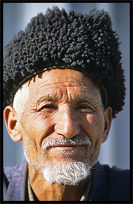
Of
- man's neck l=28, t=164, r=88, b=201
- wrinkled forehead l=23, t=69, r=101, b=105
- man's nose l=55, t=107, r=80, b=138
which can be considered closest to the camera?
man's nose l=55, t=107, r=80, b=138

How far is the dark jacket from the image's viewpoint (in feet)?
6.91

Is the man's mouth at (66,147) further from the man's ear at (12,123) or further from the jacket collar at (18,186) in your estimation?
the jacket collar at (18,186)

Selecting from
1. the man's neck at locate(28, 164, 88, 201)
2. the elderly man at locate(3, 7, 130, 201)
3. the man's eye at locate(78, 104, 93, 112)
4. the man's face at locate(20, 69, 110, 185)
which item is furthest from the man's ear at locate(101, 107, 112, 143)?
the man's neck at locate(28, 164, 88, 201)

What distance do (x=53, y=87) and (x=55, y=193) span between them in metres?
0.72

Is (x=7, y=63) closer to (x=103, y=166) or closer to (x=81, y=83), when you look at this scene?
(x=81, y=83)

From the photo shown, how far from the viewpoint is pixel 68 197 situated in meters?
2.05

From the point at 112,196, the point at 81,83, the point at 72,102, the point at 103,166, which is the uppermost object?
the point at 81,83

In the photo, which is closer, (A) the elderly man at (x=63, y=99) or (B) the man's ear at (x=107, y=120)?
(A) the elderly man at (x=63, y=99)

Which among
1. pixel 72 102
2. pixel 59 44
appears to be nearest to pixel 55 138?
pixel 72 102

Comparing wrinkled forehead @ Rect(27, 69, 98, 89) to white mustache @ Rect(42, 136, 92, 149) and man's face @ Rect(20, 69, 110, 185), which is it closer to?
man's face @ Rect(20, 69, 110, 185)

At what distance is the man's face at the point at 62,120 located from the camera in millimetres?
1802

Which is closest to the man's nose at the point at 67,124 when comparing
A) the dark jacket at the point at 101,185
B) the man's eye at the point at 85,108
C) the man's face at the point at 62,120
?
the man's face at the point at 62,120

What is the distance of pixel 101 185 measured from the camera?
2117 millimetres

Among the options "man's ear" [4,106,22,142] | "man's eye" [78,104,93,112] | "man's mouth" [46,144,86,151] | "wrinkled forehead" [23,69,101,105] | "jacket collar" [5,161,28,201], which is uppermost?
"wrinkled forehead" [23,69,101,105]
